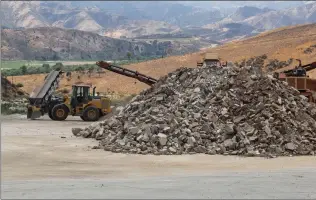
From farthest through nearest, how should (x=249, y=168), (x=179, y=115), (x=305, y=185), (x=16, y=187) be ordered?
(x=179, y=115), (x=249, y=168), (x=305, y=185), (x=16, y=187)

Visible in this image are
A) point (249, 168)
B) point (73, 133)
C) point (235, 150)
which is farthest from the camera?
point (73, 133)

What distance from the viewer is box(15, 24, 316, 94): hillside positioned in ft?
289

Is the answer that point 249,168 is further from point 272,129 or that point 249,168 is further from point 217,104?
point 217,104

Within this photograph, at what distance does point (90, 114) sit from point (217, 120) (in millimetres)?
15011

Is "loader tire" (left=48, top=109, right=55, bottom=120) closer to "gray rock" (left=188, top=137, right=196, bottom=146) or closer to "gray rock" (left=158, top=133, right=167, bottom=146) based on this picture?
"gray rock" (left=158, top=133, right=167, bottom=146)

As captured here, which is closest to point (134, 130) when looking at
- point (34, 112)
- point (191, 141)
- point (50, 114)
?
point (191, 141)

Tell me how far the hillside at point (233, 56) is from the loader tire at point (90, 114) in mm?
42760

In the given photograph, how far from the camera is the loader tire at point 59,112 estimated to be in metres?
39.6

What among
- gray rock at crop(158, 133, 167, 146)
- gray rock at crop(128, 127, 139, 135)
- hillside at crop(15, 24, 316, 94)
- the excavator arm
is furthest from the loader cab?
hillside at crop(15, 24, 316, 94)

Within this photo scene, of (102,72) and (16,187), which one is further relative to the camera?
(102,72)

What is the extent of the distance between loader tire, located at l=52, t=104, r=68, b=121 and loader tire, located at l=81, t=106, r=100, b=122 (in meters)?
1.39

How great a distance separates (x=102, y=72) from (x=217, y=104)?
73.4 metres

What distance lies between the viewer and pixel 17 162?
853 inches

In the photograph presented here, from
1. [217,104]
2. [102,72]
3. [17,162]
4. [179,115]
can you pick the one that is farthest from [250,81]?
[102,72]
